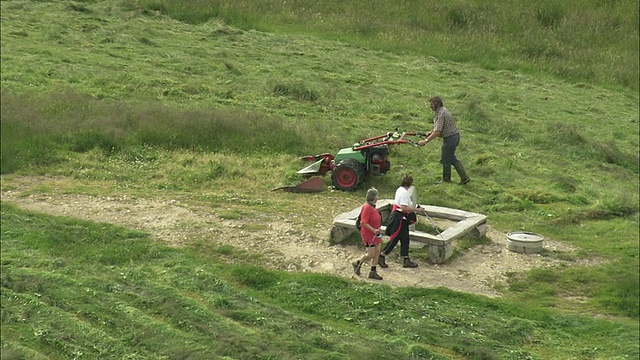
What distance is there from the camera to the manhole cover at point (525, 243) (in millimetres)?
13992

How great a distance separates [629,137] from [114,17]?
1567 centimetres

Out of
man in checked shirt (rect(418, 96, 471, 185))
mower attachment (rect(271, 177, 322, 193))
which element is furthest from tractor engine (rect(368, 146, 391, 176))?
mower attachment (rect(271, 177, 322, 193))

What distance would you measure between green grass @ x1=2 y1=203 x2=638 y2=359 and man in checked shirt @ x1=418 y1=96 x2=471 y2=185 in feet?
14.7

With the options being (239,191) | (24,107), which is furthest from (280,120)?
(24,107)

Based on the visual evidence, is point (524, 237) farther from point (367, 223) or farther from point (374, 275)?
point (367, 223)

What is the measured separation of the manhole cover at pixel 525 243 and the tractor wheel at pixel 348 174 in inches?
122

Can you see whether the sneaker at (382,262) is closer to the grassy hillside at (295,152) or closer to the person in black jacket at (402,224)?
the person in black jacket at (402,224)

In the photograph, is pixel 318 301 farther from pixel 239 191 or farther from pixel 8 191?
pixel 8 191

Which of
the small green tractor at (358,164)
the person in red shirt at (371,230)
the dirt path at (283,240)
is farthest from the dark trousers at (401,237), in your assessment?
the small green tractor at (358,164)

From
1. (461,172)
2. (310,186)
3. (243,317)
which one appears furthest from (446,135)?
(243,317)

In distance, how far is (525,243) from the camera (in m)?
14.0

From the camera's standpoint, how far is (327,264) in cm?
1347

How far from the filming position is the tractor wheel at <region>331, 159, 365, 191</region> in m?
16.4

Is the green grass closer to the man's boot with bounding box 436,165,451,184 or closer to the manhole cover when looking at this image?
the manhole cover
